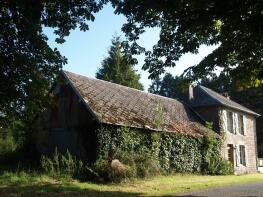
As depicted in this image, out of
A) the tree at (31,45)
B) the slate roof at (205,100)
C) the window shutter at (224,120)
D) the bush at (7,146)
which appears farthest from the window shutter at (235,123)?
the tree at (31,45)

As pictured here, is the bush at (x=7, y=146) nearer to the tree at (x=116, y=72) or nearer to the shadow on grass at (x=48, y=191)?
the shadow on grass at (x=48, y=191)

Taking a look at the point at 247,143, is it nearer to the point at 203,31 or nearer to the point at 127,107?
the point at 127,107

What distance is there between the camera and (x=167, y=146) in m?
25.6

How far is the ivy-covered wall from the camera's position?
21.8 m

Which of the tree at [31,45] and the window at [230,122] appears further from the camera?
the window at [230,122]

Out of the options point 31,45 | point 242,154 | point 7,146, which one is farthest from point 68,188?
point 242,154

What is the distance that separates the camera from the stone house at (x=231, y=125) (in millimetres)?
34125

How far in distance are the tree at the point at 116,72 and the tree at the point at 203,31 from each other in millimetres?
37362

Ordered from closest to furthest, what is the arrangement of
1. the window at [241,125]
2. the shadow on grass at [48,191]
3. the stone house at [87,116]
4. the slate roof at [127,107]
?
1. the shadow on grass at [48,191]
2. the stone house at [87,116]
3. the slate roof at [127,107]
4. the window at [241,125]

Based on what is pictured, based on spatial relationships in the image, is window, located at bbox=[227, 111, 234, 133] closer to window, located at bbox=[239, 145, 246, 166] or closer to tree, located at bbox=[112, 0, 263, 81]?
window, located at bbox=[239, 145, 246, 166]

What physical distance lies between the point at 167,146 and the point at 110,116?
5.14m

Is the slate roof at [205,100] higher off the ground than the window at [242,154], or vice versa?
the slate roof at [205,100]

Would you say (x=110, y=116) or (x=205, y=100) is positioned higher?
(x=205, y=100)

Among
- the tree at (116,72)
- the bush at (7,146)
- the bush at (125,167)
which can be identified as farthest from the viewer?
the tree at (116,72)
